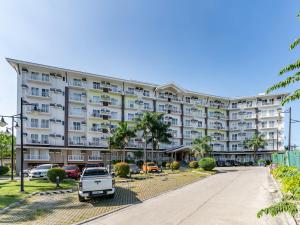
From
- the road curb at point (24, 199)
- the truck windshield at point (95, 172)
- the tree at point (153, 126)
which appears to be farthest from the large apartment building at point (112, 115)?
the truck windshield at point (95, 172)

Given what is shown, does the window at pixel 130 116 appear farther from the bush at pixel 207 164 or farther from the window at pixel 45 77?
the bush at pixel 207 164

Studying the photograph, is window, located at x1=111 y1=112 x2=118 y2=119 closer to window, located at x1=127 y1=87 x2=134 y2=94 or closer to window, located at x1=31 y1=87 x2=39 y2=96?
window, located at x1=127 y1=87 x2=134 y2=94

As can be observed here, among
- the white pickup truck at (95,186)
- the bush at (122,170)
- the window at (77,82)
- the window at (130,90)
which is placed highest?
the window at (77,82)

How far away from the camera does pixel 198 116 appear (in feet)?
229

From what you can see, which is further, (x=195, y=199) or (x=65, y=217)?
(x=195, y=199)

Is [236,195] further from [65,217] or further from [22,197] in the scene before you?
[22,197]

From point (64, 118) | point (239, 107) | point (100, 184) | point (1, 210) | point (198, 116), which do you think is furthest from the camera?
point (239, 107)

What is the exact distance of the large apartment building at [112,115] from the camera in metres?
45.5

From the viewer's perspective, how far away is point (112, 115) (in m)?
54.6

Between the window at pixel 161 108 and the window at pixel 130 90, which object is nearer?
the window at pixel 130 90

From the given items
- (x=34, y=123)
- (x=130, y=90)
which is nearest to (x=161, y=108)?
(x=130, y=90)

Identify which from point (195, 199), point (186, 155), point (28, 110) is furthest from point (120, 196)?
point (186, 155)

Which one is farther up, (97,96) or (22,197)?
(97,96)

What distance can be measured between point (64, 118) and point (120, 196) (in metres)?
35.1
